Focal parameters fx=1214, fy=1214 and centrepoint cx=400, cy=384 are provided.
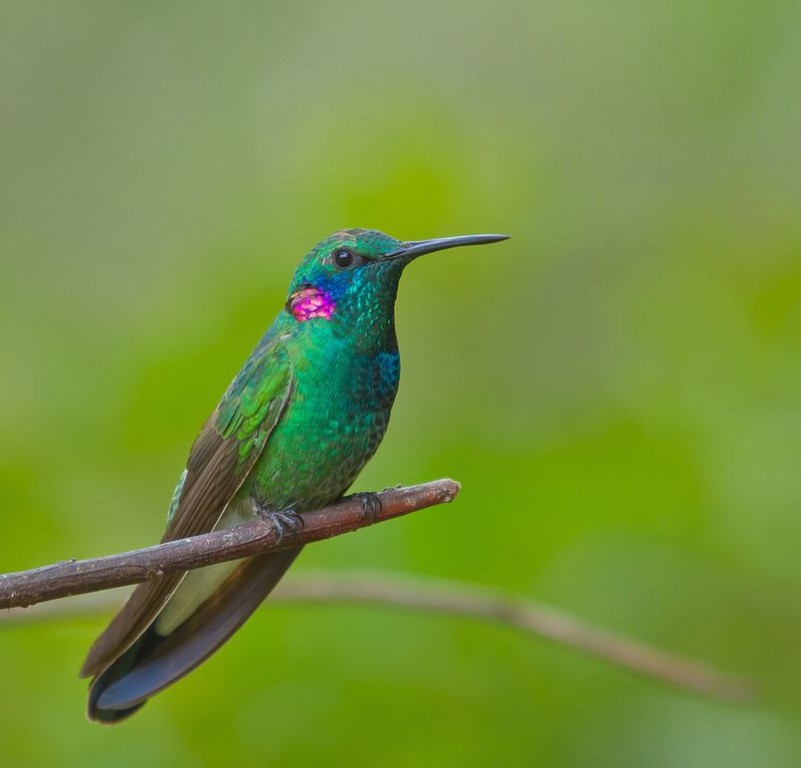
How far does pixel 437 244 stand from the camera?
9.51ft

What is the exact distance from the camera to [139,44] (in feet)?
25.5

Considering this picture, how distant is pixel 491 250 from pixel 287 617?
1769mm

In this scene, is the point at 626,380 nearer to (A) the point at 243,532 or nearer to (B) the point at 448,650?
(B) the point at 448,650

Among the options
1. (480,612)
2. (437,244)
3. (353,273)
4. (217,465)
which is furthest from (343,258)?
(480,612)

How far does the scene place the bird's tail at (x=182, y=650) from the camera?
308 cm

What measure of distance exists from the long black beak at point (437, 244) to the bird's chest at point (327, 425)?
26cm

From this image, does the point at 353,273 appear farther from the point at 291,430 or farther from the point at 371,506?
the point at 371,506

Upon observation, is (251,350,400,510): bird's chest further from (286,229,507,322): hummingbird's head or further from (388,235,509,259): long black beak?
(388,235,509,259): long black beak

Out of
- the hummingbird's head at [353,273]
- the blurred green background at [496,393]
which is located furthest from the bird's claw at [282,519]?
the blurred green background at [496,393]

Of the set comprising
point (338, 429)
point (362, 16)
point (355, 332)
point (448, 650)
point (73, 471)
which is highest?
point (362, 16)

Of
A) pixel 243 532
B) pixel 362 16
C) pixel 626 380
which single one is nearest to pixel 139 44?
pixel 362 16

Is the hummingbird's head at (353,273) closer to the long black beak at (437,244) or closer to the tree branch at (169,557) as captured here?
the long black beak at (437,244)

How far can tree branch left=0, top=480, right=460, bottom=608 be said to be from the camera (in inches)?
88.5

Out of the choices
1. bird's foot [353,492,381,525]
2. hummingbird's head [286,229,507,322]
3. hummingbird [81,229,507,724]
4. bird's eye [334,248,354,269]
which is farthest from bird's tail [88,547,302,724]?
bird's eye [334,248,354,269]
